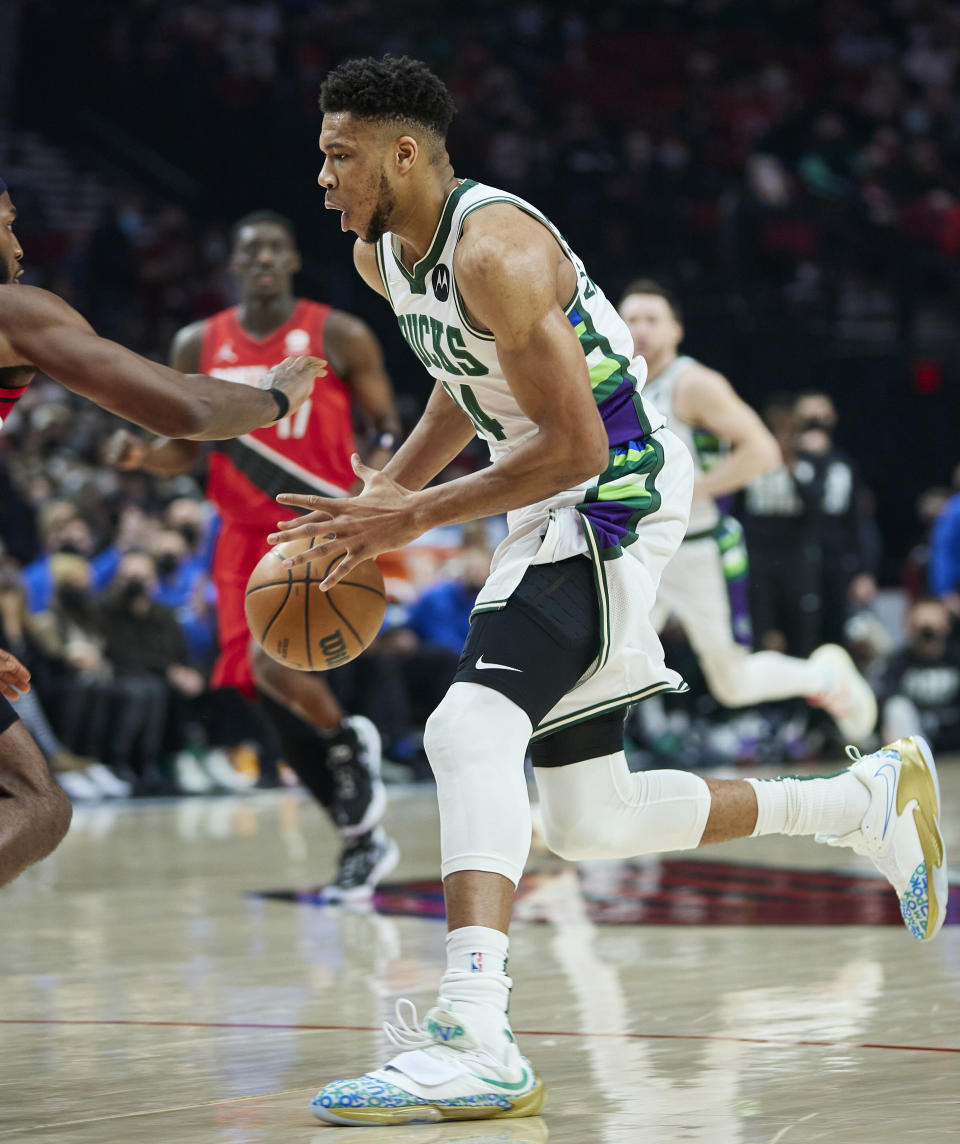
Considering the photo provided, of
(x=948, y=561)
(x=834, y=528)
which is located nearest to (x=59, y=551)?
(x=834, y=528)

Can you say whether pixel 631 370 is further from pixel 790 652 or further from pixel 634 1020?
pixel 790 652

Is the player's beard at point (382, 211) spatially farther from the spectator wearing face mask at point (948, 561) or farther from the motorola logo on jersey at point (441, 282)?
the spectator wearing face mask at point (948, 561)

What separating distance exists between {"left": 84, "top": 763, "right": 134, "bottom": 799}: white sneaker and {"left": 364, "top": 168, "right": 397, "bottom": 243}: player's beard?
6679 millimetres

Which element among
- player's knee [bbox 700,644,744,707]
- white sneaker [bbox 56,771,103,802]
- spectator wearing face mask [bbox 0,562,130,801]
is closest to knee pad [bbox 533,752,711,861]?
player's knee [bbox 700,644,744,707]

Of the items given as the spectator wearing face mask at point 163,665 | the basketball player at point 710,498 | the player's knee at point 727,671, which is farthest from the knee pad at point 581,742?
the spectator wearing face mask at point 163,665

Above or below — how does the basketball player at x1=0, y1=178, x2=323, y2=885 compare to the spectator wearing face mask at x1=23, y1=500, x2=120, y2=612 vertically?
below

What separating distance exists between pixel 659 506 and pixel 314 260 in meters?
12.4

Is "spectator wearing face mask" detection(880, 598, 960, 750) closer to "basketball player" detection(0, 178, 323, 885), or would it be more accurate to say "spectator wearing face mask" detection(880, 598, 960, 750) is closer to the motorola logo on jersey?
the motorola logo on jersey

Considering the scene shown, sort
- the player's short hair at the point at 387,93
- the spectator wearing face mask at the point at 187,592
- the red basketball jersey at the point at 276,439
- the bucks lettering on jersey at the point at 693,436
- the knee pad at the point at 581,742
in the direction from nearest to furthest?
the player's short hair at the point at 387,93, the knee pad at the point at 581,742, the red basketball jersey at the point at 276,439, the bucks lettering on jersey at the point at 693,436, the spectator wearing face mask at the point at 187,592

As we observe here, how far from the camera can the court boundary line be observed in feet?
12.0

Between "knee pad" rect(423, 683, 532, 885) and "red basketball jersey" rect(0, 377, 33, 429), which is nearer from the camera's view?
"knee pad" rect(423, 683, 532, 885)

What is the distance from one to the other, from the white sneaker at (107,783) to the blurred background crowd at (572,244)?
35 millimetres

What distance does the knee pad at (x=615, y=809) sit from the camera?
3.59m

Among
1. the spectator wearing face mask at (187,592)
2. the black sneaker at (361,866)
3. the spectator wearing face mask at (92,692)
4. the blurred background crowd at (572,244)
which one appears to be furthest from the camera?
the spectator wearing face mask at (187,592)
